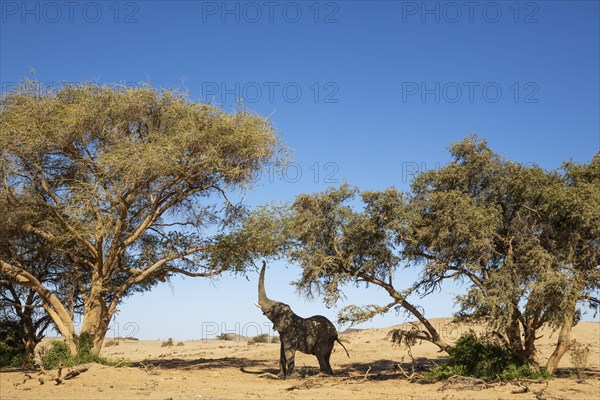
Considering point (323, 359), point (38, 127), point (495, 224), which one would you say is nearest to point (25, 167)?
point (38, 127)

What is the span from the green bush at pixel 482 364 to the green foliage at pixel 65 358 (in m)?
12.3

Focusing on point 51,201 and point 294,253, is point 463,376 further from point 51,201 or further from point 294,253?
point 51,201

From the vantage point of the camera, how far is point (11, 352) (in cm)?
2883

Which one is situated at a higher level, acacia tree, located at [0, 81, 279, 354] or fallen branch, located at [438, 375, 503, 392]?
acacia tree, located at [0, 81, 279, 354]

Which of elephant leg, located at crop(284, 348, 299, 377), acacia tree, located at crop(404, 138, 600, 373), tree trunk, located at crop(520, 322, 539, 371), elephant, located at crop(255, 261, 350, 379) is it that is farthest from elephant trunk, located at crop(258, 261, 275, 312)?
tree trunk, located at crop(520, 322, 539, 371)

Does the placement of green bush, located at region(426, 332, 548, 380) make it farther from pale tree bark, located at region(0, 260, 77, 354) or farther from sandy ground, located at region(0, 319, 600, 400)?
pale tree bark, located at region(0, 260, 77, 354)

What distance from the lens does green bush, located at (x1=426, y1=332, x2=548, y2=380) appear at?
70.9 ft

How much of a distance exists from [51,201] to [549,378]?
2096 centimetres

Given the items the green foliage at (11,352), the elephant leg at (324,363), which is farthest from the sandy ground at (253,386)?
the green foliage at (11,352)

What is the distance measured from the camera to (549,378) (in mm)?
21625

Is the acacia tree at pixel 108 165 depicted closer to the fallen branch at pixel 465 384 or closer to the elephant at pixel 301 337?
the elephant at pixel 301 337

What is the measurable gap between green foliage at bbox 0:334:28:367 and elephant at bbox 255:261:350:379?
42.0ft

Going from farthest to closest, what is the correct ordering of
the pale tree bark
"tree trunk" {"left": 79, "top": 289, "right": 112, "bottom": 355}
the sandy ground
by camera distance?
"tree trunk" {"left": 79, "top": 289, "right": 112, "bottom": 355} → the pale tree bark → the sandy ground

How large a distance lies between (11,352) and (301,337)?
14720 mm
